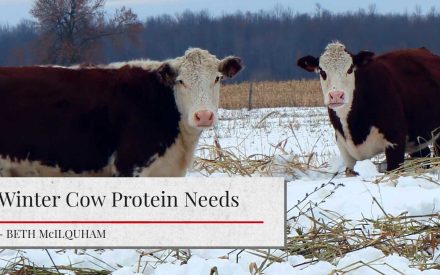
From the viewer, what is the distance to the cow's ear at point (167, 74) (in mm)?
7453

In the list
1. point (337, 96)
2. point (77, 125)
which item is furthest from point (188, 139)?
point (337, 96)

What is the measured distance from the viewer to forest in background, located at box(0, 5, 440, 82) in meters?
89.0

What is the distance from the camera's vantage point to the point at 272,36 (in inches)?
3915

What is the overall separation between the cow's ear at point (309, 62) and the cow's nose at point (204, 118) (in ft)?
10.4

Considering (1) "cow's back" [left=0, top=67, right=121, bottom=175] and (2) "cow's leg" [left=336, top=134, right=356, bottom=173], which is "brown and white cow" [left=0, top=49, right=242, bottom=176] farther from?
(2) "cow's leg" [left=336, top=134, right=356, bottom=173]

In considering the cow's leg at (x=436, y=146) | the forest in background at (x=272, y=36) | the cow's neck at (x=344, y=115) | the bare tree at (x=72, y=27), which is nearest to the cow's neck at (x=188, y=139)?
the cow's neck at (x=344, y=115)

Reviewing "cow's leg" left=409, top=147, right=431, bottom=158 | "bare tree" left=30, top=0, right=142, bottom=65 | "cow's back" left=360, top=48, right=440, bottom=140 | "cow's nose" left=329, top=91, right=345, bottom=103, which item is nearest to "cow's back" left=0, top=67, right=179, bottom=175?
"cow's nose" left=329, top=91, right=345, bottom=103

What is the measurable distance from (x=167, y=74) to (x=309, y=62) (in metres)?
3.00

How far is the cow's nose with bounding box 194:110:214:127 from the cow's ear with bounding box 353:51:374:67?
3110 millimetres

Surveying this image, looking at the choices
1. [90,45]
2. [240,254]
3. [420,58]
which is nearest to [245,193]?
[240,254]

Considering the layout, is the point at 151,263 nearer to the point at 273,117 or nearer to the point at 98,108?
the point at 98,108

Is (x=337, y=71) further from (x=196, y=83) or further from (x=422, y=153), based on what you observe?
(x=196, y=83)

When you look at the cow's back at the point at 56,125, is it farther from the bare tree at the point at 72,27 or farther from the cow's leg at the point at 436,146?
the bare tree at the point at 72,27

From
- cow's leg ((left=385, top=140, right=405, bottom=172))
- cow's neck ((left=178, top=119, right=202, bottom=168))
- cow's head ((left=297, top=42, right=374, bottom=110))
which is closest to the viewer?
cow's neck ((left=178, top=119, right=202, bottom=168))
